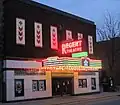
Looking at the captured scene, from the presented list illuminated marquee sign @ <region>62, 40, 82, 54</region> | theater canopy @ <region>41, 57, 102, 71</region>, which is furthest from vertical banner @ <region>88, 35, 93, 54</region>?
illuminated marquee sign @ <region>62, 40, 82, 54</region>

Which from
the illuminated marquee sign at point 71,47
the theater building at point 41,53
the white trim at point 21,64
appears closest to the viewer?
the white trim at point 21,64

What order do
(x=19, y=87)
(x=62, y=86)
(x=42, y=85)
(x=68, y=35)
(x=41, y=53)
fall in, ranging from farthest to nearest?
1. (x=68, y=35)
2. (x=62, y=86)
3. (x=41, y=53)
4. (x=42, y=85)
5. (x=19, y=87)

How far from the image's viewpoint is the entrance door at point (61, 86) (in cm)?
3502

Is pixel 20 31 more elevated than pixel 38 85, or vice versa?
pixel 20 31

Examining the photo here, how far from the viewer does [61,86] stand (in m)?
36.0

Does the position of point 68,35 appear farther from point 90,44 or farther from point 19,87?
point 19,87

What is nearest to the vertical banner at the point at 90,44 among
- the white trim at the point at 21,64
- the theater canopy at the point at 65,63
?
the theater canopy at the point at 65,63

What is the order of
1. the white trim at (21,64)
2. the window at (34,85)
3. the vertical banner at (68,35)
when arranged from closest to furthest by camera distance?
1. the white trim at (21,64)
2. the window at (34,85)
3. the vertical banner at (68,35)

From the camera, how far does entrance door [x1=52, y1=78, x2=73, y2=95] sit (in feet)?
115

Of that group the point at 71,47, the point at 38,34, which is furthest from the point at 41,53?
the point at 71,47

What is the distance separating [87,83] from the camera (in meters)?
39.5

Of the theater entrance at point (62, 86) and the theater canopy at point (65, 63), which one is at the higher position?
the theater canopy at point (65, 63)

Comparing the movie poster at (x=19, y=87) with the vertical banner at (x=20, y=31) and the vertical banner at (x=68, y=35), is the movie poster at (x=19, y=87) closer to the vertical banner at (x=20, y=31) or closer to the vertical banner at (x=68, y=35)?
the vertical banner at (x=20, y=31)

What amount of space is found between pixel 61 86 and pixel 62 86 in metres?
0.19
